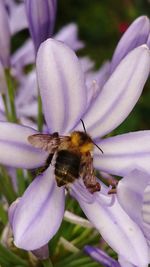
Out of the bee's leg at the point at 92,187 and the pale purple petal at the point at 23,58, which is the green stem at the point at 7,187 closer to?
the bee's leg at the point at 92,187

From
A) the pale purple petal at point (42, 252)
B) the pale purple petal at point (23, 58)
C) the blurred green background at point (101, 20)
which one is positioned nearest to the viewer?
the pale purple petal at point (42, 252)

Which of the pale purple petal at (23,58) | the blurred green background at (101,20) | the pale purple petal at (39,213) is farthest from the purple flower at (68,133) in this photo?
the blurred green background at (101,20)

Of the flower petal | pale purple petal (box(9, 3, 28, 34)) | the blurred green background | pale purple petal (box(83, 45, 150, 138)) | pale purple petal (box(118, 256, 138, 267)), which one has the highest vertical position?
pale purple petal (box(83, 45, 150, 138))

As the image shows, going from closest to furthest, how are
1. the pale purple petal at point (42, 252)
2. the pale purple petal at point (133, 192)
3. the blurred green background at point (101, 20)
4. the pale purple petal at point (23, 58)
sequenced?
the pale purple petal at point (133, 192), the pale purple petal at point (42, 252), the pale purple petal at point (23, 58), the blurred green background at point (101, 20)

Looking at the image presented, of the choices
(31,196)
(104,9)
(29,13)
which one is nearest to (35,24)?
(29,13)

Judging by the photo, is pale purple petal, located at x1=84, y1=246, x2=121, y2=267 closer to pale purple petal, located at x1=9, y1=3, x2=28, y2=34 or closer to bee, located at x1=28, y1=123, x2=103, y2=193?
bee, located at x1=28, y1=123, x2=103, y2=193

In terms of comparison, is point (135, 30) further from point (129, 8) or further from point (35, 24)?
point (129, 8)

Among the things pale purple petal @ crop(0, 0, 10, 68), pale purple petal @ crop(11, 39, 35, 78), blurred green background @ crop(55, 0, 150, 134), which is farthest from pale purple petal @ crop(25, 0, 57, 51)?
blurred green background @ crop(55, 0, 150, 134)
